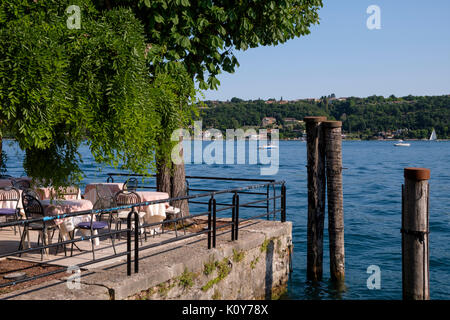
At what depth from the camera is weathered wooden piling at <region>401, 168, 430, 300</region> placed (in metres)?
7.18

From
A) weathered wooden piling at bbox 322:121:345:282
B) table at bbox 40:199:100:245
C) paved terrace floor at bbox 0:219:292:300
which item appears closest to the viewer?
paved terrace floor at bbox 0:219:292:300

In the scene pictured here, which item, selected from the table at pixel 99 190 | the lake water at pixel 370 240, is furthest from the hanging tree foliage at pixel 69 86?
the table at pixel 99 190

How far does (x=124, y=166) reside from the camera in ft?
28.2

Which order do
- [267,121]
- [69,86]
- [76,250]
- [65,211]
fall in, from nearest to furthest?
[69,86], [76,250], [65,211], [267,121]

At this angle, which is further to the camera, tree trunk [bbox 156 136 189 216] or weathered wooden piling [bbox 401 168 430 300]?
tree trunk [bbox 156 136 189 216]

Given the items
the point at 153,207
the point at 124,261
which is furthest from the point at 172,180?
the point at 124,261

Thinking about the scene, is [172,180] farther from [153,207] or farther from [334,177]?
[334,177]

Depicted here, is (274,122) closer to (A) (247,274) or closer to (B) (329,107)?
(B) (329,107)

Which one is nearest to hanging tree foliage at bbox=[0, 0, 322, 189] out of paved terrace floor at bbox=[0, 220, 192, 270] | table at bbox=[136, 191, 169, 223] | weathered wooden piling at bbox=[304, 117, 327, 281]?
table at bbox=[136, 191, 169, 223]

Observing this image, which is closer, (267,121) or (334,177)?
(334,177)

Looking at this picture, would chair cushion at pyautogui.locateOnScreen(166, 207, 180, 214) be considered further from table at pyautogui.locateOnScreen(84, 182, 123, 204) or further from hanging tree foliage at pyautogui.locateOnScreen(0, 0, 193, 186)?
hanging tree foliage at pyautogui.locateOnScreen(0, 0, 193, 186)

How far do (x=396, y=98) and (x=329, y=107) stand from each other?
168 ft

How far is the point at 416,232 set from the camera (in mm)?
7211

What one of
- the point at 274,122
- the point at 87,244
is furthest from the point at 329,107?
the point at 87,244
